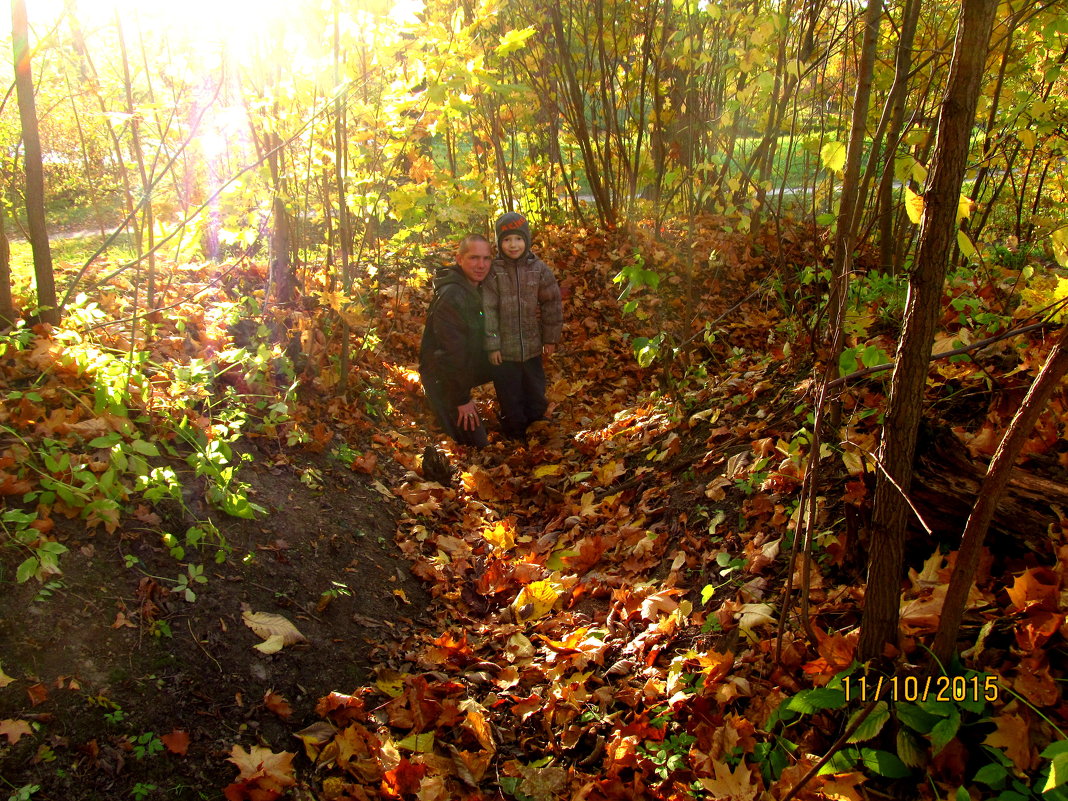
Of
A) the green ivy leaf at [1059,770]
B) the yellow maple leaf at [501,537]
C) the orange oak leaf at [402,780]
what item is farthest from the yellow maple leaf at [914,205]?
the yellow maple leaf at [501,537]

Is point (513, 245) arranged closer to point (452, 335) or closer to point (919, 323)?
point (452, 335)

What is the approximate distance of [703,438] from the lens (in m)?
3.93

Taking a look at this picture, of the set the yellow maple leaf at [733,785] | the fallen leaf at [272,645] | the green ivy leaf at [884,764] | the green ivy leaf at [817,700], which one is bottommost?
the fallen leaf at [272,645]

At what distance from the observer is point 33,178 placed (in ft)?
10.6

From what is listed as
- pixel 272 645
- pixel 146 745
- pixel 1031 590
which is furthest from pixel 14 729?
pixel 1031 590

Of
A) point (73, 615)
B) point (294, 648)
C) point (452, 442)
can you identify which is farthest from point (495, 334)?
point (73, 615)

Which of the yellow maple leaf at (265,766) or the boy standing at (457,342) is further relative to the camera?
the boy standing at (457,342)

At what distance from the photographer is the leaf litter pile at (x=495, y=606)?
1821 mm

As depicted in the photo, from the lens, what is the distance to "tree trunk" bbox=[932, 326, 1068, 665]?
1328mm

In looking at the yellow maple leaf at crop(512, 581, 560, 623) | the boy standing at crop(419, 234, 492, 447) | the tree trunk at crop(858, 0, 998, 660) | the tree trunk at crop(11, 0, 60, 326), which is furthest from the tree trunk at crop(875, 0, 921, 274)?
the tree trunk at crop(11, 0, 60, 326)

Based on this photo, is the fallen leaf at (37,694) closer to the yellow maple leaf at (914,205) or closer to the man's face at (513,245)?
the yellow maple leaf at (914,205)

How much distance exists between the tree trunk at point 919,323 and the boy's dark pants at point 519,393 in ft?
12.7
